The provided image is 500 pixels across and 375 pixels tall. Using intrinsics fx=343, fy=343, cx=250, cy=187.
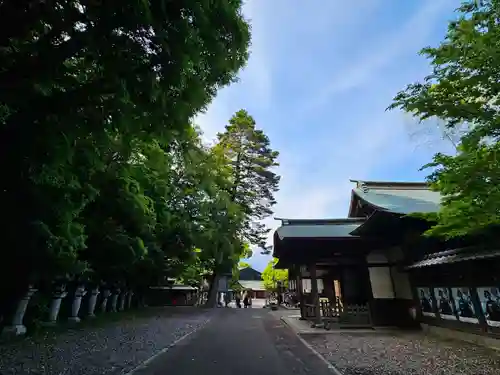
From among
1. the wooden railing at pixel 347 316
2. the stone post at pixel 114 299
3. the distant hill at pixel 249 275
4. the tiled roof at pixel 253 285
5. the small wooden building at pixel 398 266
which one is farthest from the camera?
the distant hill at pixel 249 275

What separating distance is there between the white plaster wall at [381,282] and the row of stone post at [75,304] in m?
12.3

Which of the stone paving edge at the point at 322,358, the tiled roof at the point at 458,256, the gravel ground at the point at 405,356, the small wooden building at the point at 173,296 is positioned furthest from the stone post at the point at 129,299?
the tiled roof at the point at 458,256

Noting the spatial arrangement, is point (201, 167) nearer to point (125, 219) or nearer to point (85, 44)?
point (125, 219)

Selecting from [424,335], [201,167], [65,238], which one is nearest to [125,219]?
[65,238]

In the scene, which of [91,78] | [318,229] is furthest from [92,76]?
[318,229]

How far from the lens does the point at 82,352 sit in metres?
8.38

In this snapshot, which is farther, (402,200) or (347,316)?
(402,200)

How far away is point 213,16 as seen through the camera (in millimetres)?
4699

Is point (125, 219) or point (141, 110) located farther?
point (125, 219)

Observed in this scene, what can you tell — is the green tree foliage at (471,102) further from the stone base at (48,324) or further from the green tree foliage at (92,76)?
the stone base at (48,324)

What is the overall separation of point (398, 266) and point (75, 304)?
13.9m

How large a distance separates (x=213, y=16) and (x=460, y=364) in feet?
25.5

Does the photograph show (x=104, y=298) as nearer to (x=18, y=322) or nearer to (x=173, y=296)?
(x=18, y=322)

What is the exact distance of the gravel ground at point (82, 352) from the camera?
261 inches
